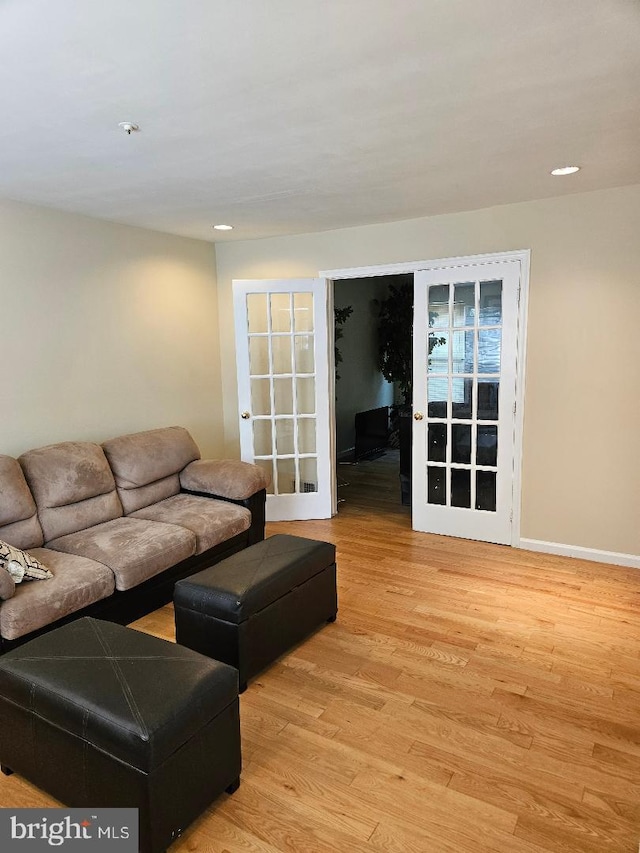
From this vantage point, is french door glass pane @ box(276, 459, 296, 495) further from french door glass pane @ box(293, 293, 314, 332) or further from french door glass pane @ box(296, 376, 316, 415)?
french door glass pane @ box(293, 293, 314, 332)

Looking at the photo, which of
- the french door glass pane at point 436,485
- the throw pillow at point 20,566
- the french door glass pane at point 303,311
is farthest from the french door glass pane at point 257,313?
the throw pillow at point 20,566

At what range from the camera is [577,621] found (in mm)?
3012

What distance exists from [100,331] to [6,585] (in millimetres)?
2103

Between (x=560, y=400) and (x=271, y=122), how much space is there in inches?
103

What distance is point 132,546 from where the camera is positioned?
3086 mm

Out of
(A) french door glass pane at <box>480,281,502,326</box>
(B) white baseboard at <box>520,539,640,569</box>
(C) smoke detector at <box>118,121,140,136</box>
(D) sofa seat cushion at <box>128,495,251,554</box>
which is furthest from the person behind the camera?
(A) french door glass pane at <box>480,281,502,326</box>

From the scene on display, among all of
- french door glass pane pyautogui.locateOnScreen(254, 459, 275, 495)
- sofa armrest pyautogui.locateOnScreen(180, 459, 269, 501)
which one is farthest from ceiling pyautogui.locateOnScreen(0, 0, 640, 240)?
french door glass pane pyautogui.locateOnScreen(254, 459, 275, 495)

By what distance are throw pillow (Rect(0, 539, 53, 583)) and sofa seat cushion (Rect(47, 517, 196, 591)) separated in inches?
12.6

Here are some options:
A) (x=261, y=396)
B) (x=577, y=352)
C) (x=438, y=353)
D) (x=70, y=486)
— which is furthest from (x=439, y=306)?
(x=70, y=486)

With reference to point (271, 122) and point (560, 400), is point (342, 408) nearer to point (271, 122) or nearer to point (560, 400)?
point (560, 400)

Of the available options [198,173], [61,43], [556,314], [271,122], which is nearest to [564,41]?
[271,122]

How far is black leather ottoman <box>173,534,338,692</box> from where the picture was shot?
2475 mm

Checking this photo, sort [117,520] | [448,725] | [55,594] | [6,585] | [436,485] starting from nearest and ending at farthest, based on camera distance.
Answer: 1. [448,725]
2. [6,585]
3. [55,594]
4. [117,520]
5. [436,485]

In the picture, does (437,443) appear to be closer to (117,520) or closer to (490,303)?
(490,303)
